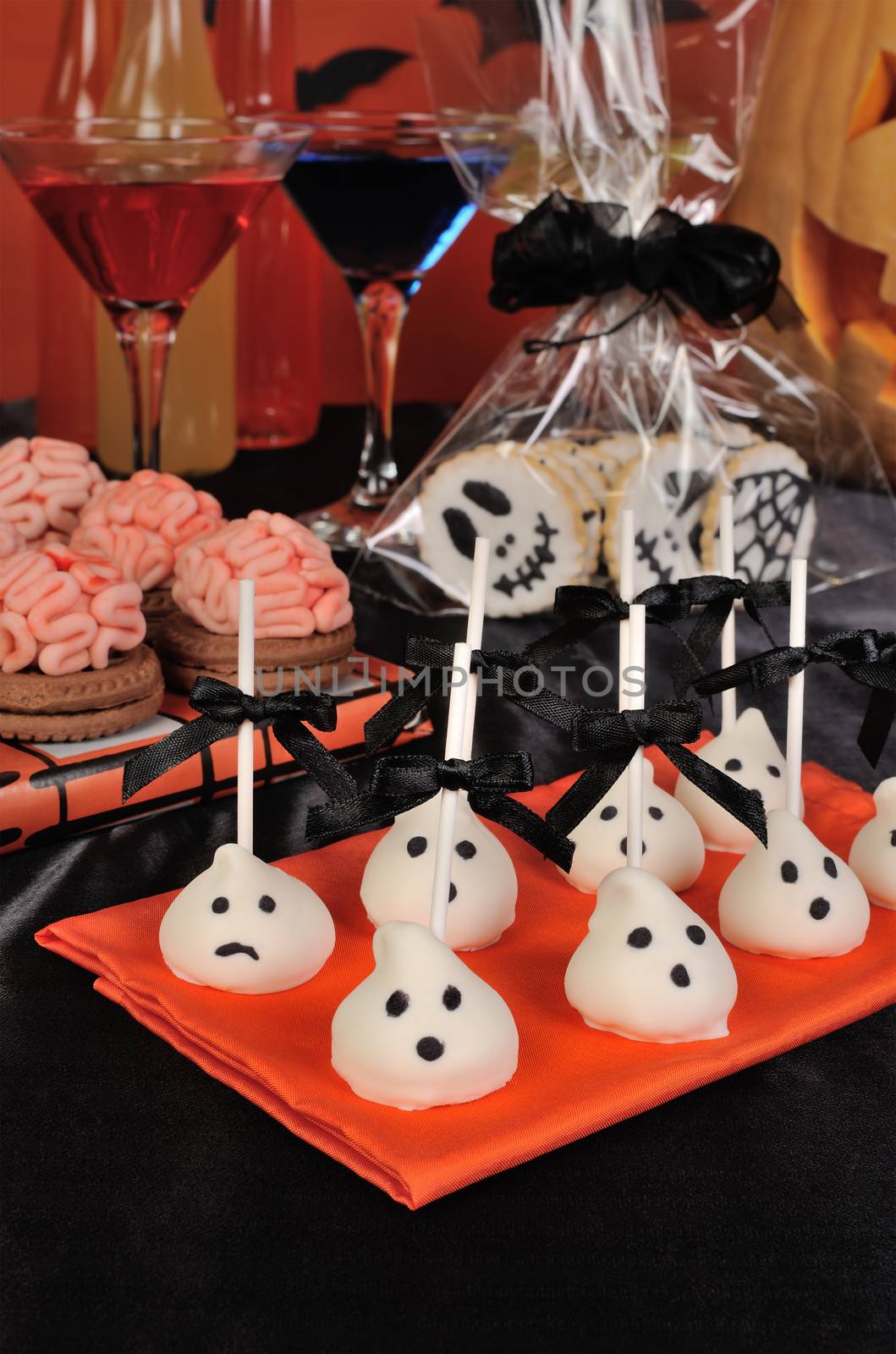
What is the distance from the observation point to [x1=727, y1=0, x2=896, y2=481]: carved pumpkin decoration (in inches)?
60.1

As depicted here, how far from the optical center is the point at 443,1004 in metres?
0.65

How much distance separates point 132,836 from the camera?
911 millimetres

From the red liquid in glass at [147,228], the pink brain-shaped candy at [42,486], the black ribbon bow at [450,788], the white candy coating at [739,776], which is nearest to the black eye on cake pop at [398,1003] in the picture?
the black ribbon bow at [450,788]

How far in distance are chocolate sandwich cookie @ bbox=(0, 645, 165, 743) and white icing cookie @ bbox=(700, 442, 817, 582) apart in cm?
55

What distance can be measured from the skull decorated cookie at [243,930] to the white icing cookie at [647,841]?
0.57 ft

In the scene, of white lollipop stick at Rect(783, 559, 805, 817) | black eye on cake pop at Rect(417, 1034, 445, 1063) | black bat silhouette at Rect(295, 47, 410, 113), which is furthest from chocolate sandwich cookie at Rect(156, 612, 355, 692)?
black bat silhouette at Rect(295, 47, 410, 113)

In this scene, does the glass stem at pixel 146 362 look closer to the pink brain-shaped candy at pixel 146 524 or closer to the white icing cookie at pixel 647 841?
the pink brain-shaped candy at pixel 146 524

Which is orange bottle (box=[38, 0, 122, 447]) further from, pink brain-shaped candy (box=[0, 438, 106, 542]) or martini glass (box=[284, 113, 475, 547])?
pink brain-shaped candy (box=[0, 438, 106, 542])

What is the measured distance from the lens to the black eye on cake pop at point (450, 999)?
65cm

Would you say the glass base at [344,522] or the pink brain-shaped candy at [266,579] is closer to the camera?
the pink brain-shaped candy at [266,579]

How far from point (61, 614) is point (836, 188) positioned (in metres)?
1.01

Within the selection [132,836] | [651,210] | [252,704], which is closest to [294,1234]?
[252,704]

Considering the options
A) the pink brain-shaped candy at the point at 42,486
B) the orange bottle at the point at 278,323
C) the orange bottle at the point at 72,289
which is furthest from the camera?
the orange bottle at the point at 278,323

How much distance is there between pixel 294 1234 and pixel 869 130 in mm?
1322
